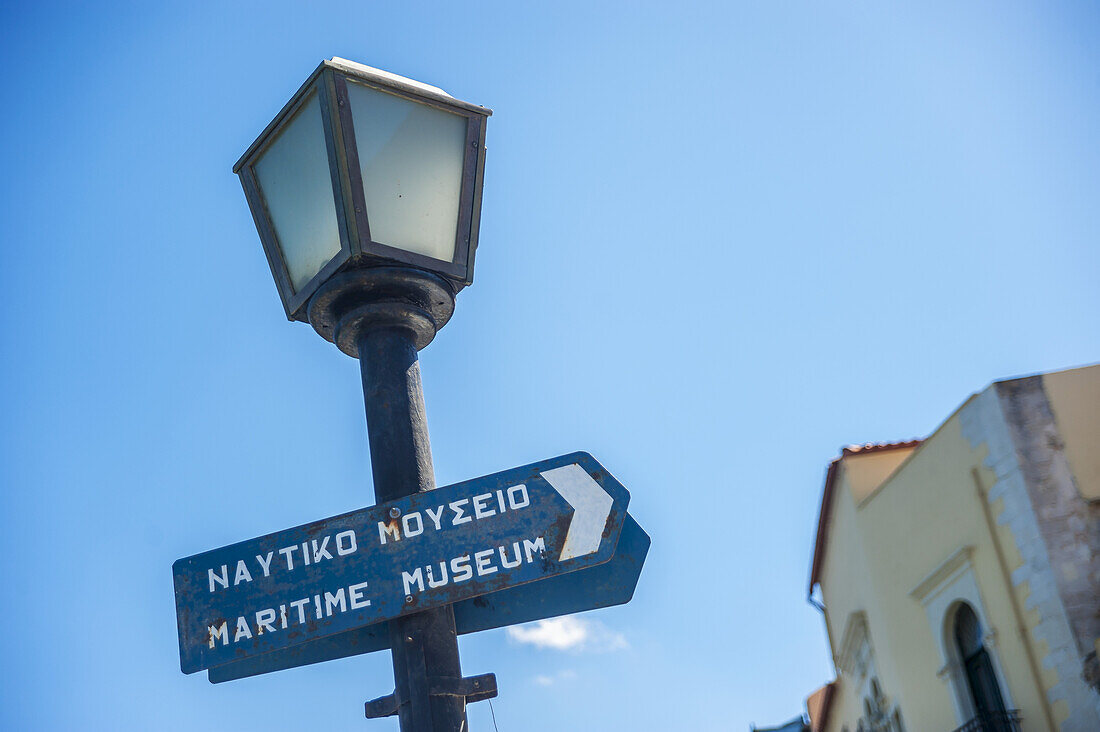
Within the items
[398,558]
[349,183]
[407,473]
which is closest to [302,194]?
[349,183]

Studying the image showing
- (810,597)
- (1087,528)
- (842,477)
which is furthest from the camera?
(810,597)

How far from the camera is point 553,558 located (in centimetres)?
261

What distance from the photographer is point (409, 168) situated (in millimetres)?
3127

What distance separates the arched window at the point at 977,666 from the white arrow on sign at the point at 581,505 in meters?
12.4

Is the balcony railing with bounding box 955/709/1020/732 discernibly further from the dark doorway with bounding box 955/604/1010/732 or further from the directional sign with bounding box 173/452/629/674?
the directional sign with bounding box 173/452/629/674

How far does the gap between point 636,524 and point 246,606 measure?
0.93 m

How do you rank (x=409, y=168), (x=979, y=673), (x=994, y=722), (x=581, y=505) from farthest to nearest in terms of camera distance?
(x=979, y=673)
(x=994, y=722)
(x=409, y=168)
(x=581, y=505)

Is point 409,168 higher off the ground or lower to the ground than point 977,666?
higher

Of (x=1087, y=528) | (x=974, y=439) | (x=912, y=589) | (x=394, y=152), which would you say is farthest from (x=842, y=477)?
(x=394, y=152)

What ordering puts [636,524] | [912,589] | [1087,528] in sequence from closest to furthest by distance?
1. [636,524]
2. [1087,528]
3. [912,589]

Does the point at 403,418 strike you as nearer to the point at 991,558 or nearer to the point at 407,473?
the point at 407,473

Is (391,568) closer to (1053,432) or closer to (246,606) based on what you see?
(246,606)

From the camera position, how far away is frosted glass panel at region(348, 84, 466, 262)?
3047 millimetres

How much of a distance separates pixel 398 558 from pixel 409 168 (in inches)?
42.4
